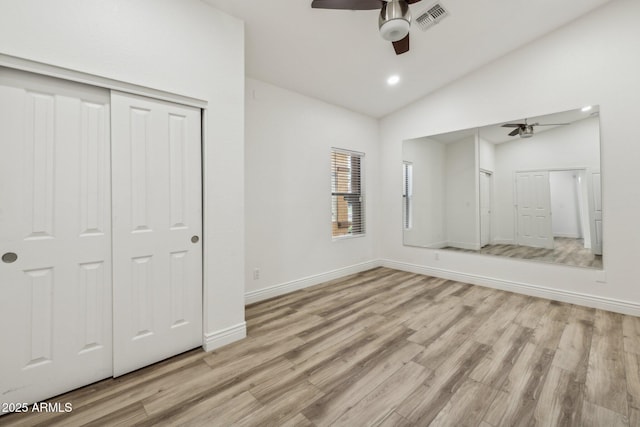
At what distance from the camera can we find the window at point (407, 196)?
15.5 feet

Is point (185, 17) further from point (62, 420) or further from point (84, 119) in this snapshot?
point (62, 420)

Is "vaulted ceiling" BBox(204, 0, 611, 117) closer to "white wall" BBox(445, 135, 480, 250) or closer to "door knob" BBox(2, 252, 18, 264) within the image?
"white wall" BBox(445, 135, 480, 250)

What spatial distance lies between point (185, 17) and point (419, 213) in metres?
4.21

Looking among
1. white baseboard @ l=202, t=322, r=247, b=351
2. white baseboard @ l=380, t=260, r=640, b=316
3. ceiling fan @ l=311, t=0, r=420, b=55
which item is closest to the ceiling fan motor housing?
ceiling fan @ l=311, t=0, r=420, b=55

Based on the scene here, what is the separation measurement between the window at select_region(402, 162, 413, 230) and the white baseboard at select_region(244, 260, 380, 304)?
1.01 meters

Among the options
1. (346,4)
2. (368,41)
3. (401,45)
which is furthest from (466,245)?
(346,4)

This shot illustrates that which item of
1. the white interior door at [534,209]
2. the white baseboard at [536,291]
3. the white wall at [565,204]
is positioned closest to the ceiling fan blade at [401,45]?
the white interior door at [534,209]

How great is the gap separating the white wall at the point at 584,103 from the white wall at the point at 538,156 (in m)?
0.13

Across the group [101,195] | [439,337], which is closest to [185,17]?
[101,195]

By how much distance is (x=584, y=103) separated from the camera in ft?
10.2

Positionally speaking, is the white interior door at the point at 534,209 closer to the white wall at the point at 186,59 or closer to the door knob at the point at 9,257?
the white wall at the point at 186,59

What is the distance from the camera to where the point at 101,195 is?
1.82 metres

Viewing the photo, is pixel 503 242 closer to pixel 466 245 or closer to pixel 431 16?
pixel 466 245

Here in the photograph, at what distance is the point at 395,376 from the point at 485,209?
10.4ft
